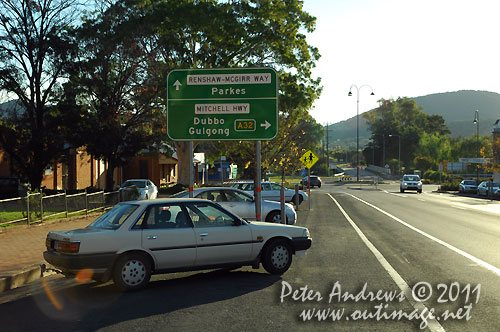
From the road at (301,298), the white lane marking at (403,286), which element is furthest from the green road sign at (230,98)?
the white lane marking at (403,286)

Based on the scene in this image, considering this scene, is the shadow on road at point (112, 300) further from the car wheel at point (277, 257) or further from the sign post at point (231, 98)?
the sign post at point (231, 98)

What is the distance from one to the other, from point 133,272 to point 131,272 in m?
0.03

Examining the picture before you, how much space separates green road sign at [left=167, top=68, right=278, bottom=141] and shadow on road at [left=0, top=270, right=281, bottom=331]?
5.50 m

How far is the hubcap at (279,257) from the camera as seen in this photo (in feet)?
32.8

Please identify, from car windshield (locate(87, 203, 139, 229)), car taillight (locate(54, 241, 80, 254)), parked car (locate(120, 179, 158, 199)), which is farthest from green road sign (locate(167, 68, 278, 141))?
parked car (locate(120, 179, 158, 199))

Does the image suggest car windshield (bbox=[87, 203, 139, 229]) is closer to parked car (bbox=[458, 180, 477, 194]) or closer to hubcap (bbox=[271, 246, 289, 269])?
hubcap (bbox=[271, 246, 289, 269])

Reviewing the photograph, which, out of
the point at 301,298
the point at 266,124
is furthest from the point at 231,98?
the point at 301,298

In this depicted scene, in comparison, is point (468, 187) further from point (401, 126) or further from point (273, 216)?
point (401, 126)

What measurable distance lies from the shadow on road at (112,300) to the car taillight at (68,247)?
0.73 metres

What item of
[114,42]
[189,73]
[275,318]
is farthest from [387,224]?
[114,42]

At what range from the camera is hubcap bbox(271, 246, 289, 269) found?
→ 999 cm

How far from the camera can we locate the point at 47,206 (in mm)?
19578

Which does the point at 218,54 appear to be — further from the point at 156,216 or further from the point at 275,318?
the point at 275,318

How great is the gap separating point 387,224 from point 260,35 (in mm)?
18082
